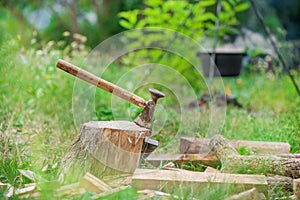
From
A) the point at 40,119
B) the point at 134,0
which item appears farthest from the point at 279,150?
the point at 134,0

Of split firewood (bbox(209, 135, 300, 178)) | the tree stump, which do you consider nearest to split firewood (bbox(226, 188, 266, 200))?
split firewood (bbox(209, 135, 300, 178))

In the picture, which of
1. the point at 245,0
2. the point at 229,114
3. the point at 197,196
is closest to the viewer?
the point at 197,196

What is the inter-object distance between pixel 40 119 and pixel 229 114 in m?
1.87

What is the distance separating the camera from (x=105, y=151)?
2.69 m

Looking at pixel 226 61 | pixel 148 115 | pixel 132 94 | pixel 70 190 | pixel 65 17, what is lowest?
pixel 70 190

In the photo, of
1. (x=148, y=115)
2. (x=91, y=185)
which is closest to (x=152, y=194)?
(x=91, y=185)

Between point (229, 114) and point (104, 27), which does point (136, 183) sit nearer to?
point (229, 114)

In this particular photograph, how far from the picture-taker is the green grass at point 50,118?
3.02 metres

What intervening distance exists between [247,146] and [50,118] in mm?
1897

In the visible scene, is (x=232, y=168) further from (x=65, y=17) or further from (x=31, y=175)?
(x=65, y=17)

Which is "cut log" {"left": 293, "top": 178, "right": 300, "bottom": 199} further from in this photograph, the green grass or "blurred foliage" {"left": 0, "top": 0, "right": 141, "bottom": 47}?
"blurred foliage" {"left": 0, "top": 0, "right": 141, "bottom": 47}

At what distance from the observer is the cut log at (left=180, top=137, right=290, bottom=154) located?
328cm

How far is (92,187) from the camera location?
8.10 ft

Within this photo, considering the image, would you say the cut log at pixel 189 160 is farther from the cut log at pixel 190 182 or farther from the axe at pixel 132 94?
the cut log at pixel 190 182
